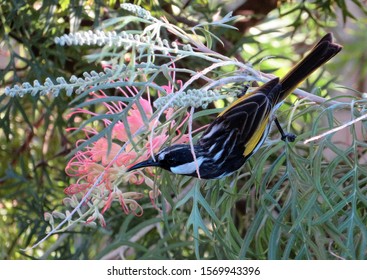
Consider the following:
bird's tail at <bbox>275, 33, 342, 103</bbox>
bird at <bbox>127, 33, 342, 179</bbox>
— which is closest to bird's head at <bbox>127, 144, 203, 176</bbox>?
bird at <bbox>127, 33, 342, 179</bbox>

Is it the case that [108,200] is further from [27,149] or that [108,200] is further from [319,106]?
[27,149]

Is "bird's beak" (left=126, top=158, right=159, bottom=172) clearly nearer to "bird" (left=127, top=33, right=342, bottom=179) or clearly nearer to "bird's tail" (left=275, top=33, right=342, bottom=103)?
"bird" (left=127, top=33, right=342, bottom=179)

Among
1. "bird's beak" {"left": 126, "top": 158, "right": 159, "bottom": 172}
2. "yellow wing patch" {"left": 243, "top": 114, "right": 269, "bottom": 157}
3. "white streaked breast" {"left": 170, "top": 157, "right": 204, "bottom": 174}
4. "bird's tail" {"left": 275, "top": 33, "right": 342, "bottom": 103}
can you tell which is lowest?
"bird's beak" {"left": 126, "top": 158, "right": 159, "bottom": 172}

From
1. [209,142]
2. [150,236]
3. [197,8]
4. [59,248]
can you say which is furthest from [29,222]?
[209,142]

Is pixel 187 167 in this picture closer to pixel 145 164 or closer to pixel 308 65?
pixel 145 164

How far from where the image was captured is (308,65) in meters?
0.72

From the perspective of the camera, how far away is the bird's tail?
28.0 inches

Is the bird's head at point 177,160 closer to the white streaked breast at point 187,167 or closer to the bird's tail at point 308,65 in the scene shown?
the white streaked breast at point 187,167

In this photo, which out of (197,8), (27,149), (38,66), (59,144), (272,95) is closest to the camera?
(272,95)

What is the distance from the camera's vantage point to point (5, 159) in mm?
1579

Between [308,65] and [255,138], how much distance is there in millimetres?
94

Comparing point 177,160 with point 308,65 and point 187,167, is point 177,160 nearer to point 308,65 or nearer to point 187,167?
point 187,167

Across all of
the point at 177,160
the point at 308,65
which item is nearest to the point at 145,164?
the point at 177,160

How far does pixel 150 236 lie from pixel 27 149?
346 mm
